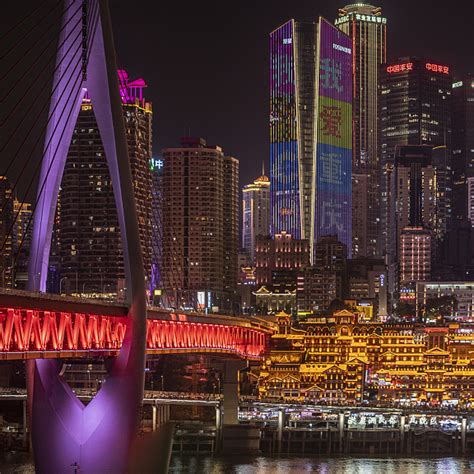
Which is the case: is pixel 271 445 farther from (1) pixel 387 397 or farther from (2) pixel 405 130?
(2) pixel 405 130

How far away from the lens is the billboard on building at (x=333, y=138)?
175 metres

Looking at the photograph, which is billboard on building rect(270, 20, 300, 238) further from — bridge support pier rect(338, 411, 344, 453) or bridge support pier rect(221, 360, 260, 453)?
bridge support pier rect(221, 360, 260, 453)

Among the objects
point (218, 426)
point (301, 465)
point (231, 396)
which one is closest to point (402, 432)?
point (231, 396)

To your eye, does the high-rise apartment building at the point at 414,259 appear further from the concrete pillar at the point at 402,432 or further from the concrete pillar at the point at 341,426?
the concrete pillar at the point at 341,426

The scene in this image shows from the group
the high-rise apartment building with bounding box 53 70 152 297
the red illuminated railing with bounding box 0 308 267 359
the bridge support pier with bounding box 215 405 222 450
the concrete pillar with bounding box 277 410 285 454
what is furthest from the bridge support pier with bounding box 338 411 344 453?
the high-rise apartment building with bounding box 53 70 152 297

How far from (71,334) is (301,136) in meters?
136

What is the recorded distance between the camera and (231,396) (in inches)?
2581

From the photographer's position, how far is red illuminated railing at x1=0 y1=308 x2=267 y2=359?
32250 millimetres

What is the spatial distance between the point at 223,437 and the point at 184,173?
80.8 metres

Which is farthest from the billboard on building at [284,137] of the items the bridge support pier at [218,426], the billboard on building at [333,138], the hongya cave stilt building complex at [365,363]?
the bridge support pier at [218,426]

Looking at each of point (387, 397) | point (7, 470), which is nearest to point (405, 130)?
point (387, 397)

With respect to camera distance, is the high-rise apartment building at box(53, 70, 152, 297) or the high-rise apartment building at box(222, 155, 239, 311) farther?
the high-rise apartment building at box(222, 155, 239, 311)

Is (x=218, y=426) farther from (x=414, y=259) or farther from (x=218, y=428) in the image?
(x=414, y=259)

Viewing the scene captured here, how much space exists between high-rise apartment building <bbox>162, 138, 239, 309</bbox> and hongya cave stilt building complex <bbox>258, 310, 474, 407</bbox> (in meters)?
43.0
